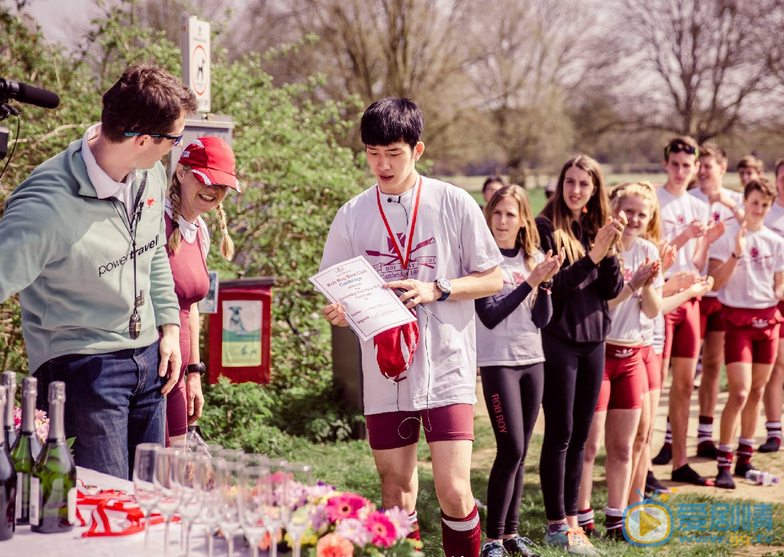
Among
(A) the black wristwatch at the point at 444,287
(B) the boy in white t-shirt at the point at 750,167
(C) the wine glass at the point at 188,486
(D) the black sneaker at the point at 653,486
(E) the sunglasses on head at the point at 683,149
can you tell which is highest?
(B) the boy in white t-shirt at the point at 750,167

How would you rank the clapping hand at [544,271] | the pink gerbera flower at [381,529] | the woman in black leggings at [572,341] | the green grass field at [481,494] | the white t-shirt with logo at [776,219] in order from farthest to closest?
the white t-shirt with logo at [776,219] < the green grass field at [481,494] < the woman in black leggings at [572,341] < the clapping hand at [544,271] < the pink gerbera flower at [381,529]

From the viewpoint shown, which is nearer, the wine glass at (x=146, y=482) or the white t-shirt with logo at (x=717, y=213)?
the wine glass at (x=146, y=482)

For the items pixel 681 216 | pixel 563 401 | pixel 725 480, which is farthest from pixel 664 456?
pixel 563 401

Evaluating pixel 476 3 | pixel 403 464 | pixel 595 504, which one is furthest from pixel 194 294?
pixel 476 3

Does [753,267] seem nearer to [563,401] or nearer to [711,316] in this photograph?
[711,316]

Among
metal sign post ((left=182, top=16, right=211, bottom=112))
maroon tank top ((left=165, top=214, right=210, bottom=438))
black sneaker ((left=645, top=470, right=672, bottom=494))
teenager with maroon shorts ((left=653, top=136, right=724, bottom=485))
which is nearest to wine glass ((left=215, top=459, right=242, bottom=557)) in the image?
maroon tank top ((left=165, top=214, right=210, bottom=438))

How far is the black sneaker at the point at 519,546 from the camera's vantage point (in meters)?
4.53

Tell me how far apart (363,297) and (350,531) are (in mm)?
1360

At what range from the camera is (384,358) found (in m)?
3.25

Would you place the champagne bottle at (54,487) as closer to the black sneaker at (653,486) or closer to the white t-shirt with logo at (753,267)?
the black sneaker at (653,486)

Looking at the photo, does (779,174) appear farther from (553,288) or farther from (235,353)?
(235,353)

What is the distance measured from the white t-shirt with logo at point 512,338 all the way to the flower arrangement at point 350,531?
2.45 m

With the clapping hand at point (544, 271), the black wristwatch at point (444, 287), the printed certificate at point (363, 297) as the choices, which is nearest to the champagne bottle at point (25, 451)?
the printed certificate at point (363, 297)

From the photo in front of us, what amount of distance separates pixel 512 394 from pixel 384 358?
4.35ft
